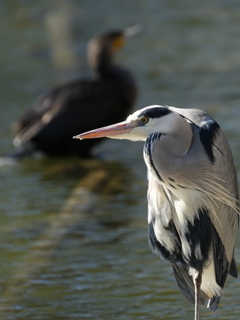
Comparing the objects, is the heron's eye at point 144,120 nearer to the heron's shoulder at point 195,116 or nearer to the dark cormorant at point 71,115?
the heron's shoulder at point 195,116

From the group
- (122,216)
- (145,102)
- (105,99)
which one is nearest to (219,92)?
(145,102)

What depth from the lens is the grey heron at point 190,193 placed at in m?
3.87

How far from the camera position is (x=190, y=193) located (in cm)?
402

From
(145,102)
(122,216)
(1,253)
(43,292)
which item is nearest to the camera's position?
(43,292)

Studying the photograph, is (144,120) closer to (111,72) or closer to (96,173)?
(96,173)

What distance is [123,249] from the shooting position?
5605 millimetres

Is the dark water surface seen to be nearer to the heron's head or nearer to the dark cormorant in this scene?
the dark cormorant

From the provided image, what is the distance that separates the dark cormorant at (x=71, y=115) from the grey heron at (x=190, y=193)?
4023 millimetres

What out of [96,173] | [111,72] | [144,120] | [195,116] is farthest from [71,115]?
[144,120]

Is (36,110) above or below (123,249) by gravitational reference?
above

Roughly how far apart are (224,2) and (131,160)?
22.6ft

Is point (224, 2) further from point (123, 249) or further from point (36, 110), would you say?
point (123, 249)

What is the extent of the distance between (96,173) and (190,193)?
3785 mm

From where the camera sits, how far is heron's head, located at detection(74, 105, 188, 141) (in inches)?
151
